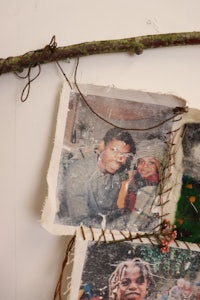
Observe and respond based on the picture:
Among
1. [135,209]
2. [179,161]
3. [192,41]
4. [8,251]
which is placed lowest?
[8,251]

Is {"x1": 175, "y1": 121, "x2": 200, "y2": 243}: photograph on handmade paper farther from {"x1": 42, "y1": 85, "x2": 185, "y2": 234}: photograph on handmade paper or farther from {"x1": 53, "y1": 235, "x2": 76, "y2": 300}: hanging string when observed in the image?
{"x1": 53, "y1": 235, "x2": 76, "y2": 300}: hanging string

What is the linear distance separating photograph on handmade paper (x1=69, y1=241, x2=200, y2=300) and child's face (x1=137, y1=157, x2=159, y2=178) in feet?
0.55

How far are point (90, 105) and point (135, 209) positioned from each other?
10.0 inches

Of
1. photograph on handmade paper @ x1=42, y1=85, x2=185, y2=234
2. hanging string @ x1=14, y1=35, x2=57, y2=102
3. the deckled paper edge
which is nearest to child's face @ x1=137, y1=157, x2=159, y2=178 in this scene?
photograph on handmade paper @ x1=42, y1=85, x2=185, y2=234

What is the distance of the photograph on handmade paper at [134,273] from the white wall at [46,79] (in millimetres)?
73

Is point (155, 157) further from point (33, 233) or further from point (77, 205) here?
point (33, 233)

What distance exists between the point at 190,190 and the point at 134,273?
235mm

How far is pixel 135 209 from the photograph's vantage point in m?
0.75

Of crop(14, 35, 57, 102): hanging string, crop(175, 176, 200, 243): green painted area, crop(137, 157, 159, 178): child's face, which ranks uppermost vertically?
crop(14, 35, 57, 102): hanging string

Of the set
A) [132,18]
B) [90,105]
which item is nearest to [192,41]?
[132,18]

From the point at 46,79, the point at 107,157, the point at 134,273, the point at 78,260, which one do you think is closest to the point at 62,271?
the point at 78,260

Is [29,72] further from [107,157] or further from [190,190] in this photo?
[190,190]

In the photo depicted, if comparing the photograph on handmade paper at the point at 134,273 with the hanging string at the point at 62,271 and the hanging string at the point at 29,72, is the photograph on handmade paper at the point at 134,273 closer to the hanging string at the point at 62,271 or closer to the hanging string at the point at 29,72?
the hanging string at the point at 62,271

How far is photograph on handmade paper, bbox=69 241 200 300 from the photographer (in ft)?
2.44
